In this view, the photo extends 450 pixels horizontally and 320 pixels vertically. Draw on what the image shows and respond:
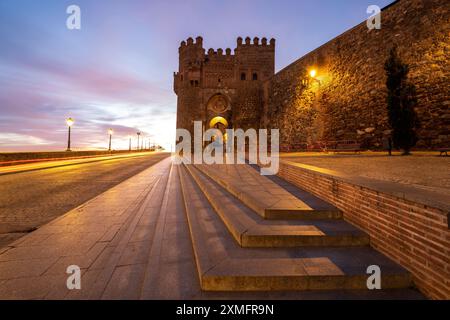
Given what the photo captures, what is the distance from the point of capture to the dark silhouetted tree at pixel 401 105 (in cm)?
803

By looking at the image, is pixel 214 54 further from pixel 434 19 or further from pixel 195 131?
pixel 434 19

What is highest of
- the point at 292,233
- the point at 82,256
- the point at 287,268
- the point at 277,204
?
the point at 277,204

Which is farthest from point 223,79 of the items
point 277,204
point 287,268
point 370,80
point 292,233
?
point 287,268

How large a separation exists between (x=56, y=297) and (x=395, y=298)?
3.15 meters

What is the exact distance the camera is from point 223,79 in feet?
86.6

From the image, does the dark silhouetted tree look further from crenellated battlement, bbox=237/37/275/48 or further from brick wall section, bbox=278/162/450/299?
crenellated battlement, bbox=237/37/275/48

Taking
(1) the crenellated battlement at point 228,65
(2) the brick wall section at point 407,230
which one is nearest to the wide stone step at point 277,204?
(2) the brick wall section at point 407,230

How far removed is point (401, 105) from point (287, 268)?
10043mm

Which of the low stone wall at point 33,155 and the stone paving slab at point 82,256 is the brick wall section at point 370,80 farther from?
the low stone wall at point 33,155

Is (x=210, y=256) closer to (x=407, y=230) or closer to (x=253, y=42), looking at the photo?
(x=407, y=230)

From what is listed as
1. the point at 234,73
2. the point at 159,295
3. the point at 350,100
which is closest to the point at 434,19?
the point at 350,100

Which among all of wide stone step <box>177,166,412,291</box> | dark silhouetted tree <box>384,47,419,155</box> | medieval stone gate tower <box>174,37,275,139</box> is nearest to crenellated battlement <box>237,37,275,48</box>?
medieval stone gate tower <box>174,37,275,139</box>

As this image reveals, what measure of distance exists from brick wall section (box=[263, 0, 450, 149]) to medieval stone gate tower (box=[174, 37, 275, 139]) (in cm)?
848

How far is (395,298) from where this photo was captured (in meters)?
1.86
